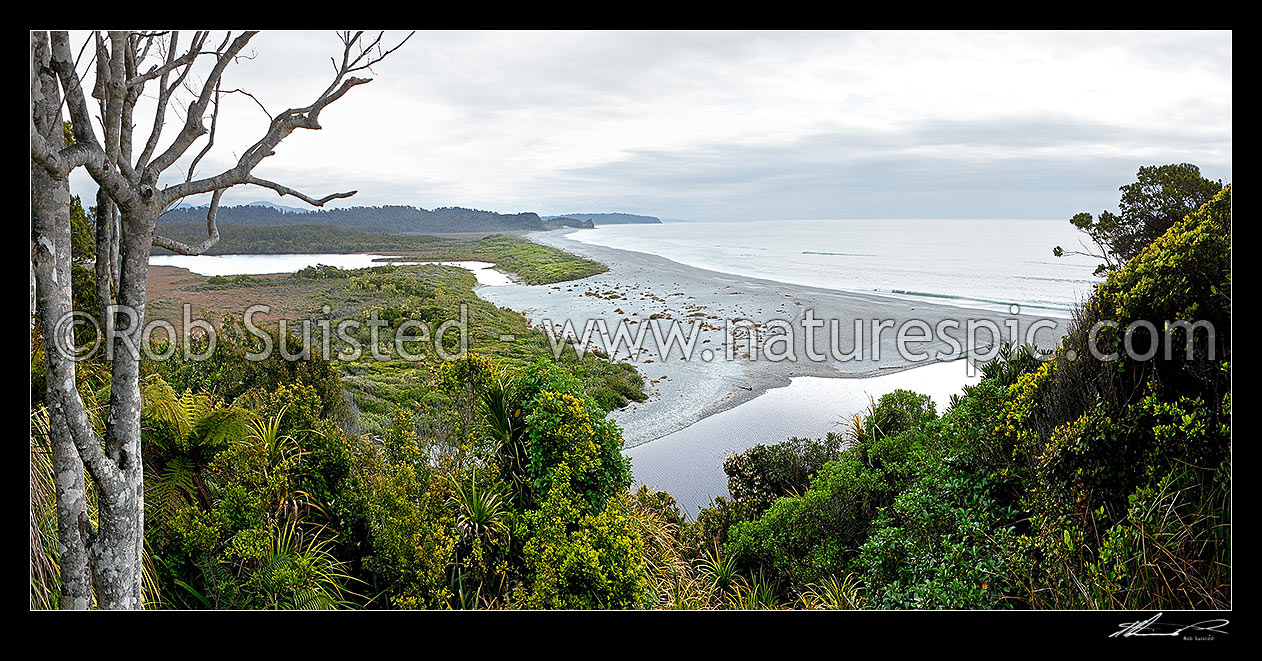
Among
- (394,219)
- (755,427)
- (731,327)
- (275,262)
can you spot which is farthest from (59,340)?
(731,327)

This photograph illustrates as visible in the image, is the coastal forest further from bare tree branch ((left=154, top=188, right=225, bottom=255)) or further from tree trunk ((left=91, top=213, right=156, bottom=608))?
bare tree branch ((left=154, top=188, right=225, bottom=255))

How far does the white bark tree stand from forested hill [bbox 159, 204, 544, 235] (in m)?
3.65

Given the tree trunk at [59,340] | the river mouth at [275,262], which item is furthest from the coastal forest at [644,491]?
the river mouth at [275,262]

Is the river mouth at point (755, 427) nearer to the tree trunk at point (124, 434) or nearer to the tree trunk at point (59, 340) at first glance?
the tree trunk at point (124, 434)

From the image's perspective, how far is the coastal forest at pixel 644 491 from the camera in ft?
9.44

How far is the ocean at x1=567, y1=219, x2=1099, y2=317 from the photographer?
9.20 meters

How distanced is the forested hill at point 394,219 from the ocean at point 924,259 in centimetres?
334

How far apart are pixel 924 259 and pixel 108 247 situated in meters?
12.4

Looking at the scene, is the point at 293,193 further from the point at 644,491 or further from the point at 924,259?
the point at 924,259

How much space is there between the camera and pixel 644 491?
194 inches
